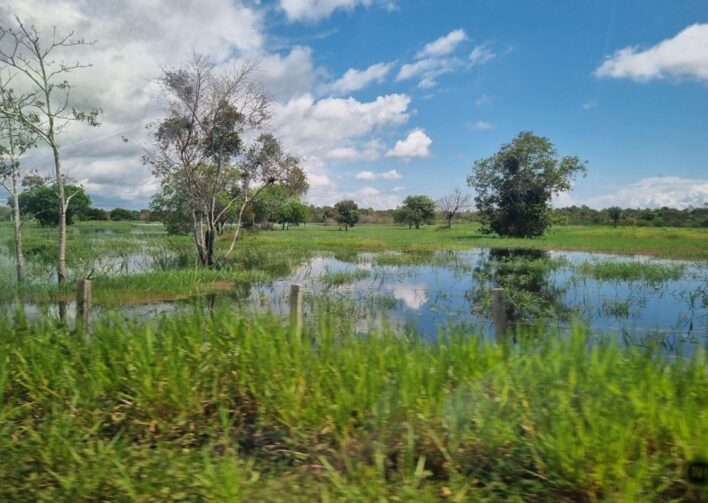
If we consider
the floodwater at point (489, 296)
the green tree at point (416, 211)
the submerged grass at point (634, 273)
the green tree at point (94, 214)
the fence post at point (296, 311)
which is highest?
the green tree at point (416, 211)

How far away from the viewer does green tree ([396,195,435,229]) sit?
→ 276 feet

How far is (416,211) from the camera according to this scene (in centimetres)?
8444

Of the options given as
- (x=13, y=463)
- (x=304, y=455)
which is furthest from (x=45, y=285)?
(x=304, y=455)

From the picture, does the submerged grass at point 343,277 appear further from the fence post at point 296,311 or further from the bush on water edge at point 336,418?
the bush on water edge at point 336,418

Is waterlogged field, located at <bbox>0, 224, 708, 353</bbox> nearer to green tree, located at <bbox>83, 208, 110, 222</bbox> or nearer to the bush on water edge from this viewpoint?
green tree, located at <bbox>83, 208, 110, 222</bbox>

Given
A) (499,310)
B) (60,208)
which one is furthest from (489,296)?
(60,208)

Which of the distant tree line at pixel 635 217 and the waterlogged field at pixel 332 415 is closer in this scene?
the waterlogged field at pixel 332 415

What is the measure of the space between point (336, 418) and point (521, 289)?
1254 cm

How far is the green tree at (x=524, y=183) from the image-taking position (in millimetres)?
44031

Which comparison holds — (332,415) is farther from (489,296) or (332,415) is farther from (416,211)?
(416,211)

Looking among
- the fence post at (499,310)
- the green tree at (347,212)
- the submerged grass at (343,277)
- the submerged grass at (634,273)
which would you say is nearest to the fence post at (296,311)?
the fence post at (499,310)

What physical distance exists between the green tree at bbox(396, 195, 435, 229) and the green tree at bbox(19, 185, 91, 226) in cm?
7321

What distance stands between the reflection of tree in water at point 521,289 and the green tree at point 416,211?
61100 mm

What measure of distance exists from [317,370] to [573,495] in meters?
2.06
